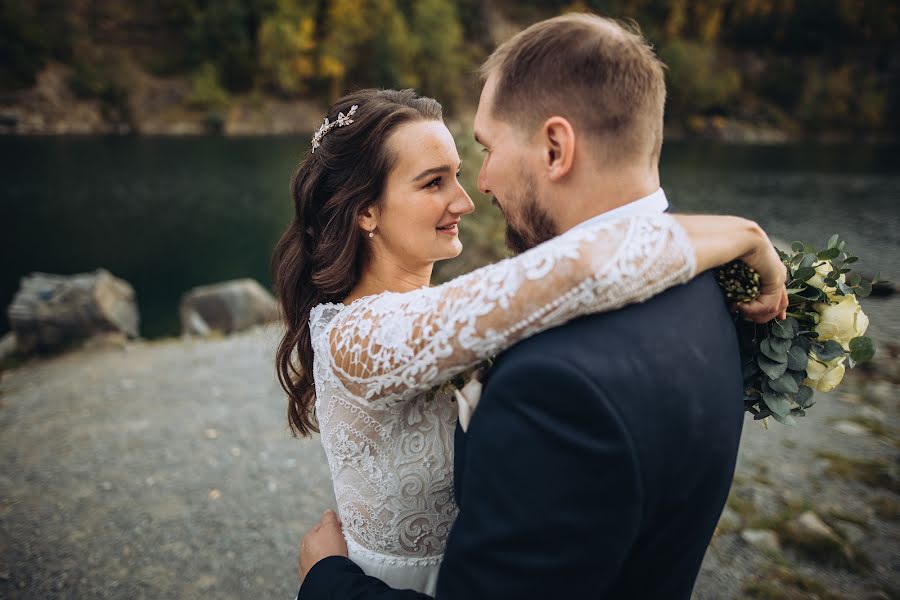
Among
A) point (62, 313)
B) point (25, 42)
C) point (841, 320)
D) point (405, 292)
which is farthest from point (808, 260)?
point (25, 42)

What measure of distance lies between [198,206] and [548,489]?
27.0 m

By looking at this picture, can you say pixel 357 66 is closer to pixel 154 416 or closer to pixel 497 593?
pixel 154 416

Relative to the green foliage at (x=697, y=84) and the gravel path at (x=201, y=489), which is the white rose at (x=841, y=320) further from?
the green foliage at (x=697, y=84)

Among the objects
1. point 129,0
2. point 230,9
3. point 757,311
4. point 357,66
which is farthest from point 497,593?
point 129,0

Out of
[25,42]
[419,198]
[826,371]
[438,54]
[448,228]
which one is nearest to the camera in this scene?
[826,371]

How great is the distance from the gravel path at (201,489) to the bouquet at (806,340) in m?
3.00

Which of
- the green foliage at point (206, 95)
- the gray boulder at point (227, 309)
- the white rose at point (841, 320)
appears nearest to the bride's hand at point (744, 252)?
the white rose at point (841, 320)

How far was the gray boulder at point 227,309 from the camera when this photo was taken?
1197 cm

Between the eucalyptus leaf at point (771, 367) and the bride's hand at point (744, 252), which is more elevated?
the bride's hand at point (744, 252)

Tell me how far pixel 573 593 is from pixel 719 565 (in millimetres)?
3878

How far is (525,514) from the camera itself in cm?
113

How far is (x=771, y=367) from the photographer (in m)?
1.70

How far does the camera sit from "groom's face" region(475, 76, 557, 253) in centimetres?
146

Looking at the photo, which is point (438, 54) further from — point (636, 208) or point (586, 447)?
point (586, 447)
